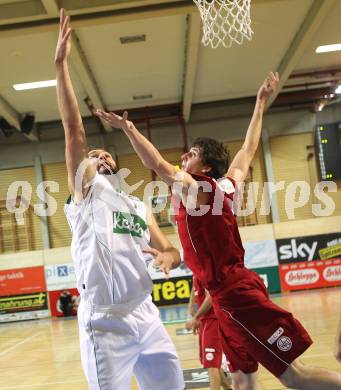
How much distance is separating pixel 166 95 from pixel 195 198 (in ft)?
41.7

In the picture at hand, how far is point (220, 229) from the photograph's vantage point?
3.34 meters

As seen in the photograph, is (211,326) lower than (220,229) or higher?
lower

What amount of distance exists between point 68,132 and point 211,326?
2379 mm

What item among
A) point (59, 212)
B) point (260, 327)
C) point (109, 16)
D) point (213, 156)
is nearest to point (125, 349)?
point (260, 327)

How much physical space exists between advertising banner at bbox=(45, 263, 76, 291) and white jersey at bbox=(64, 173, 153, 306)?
12.6 m

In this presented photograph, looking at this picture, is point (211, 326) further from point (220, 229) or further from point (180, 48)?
point (180, 48)

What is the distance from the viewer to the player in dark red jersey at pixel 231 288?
123 inches

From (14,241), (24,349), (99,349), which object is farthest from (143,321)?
(14,241)

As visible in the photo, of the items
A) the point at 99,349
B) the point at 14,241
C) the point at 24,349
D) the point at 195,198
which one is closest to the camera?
the point at 99,349

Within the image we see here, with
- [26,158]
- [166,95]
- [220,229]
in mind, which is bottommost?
[220,229]

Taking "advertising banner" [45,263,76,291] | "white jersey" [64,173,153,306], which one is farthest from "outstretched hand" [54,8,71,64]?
"advertising banner" [45,263,76,291]

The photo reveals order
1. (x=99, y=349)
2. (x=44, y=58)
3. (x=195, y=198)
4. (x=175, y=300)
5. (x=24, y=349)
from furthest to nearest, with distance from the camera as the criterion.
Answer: (x=175, y=300) < (x=44, y=58) < (x=24, y=349) < (x=195, y=198) < (x=99, y=349)

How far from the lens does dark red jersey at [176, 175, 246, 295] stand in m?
3.29

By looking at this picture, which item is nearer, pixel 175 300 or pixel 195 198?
pixel 195 198
